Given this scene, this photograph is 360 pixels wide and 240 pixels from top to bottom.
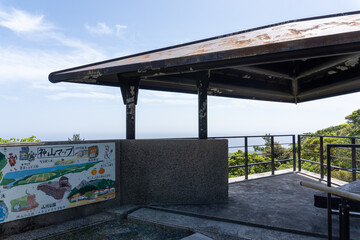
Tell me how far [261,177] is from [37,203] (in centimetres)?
554

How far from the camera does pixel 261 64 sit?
15.5 ft

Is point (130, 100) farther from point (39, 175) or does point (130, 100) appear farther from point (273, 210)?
point (273, 210)

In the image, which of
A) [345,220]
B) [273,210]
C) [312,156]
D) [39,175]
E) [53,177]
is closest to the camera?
[345,220]

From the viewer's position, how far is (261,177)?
6.42 meters

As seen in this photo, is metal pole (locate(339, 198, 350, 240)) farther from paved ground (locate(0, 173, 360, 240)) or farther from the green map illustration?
the green map illustration

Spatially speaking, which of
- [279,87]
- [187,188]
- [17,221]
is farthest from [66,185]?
[279,87]

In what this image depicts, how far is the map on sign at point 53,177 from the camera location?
293cm

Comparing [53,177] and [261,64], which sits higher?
[261,64]

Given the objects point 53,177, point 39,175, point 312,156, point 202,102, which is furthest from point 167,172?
point 312,156

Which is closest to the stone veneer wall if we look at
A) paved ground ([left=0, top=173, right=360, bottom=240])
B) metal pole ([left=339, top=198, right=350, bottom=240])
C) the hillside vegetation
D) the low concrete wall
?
the low concrete wall

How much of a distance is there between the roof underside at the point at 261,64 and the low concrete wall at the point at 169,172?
1.33 meters

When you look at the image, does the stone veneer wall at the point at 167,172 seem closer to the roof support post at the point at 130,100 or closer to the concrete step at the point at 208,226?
the roof support post at the point at 130,100

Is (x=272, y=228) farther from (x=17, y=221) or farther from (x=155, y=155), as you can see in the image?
(x=17, y=221)

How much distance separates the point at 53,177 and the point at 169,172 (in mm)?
1860
